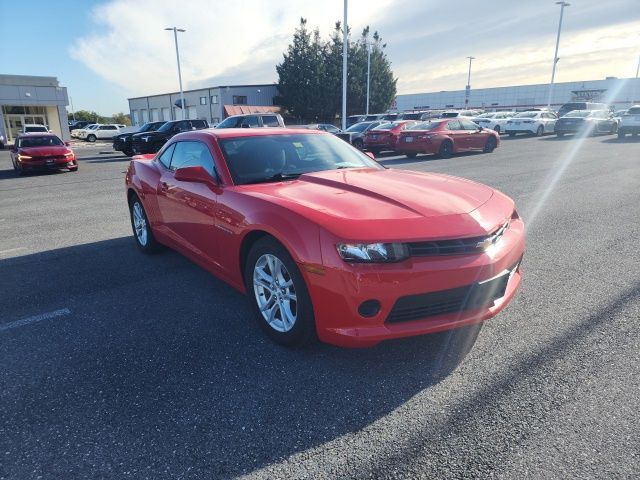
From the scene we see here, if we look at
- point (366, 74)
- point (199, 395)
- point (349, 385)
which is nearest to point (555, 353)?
point (349, 385)

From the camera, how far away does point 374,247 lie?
8.62 feet

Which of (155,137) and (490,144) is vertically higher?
(155,137)

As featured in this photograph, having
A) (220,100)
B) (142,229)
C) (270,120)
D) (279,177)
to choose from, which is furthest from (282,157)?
(220,100)

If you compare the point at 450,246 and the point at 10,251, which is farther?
the point at 10,251

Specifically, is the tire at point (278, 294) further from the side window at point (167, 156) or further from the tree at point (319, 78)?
the tree at point (319, 78)

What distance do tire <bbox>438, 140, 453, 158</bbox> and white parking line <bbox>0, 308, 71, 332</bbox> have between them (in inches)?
575

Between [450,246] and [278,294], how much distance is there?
4.04 ft

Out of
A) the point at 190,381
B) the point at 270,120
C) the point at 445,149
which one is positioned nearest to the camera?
the point at 190,381

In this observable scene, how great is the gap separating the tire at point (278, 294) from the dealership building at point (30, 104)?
140ft

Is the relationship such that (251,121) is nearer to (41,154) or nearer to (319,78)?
(41,154)

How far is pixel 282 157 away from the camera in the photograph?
4125mm

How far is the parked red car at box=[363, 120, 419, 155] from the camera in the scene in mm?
17562

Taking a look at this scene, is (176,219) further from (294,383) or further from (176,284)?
(294,383)

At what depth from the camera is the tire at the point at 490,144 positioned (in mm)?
18053
